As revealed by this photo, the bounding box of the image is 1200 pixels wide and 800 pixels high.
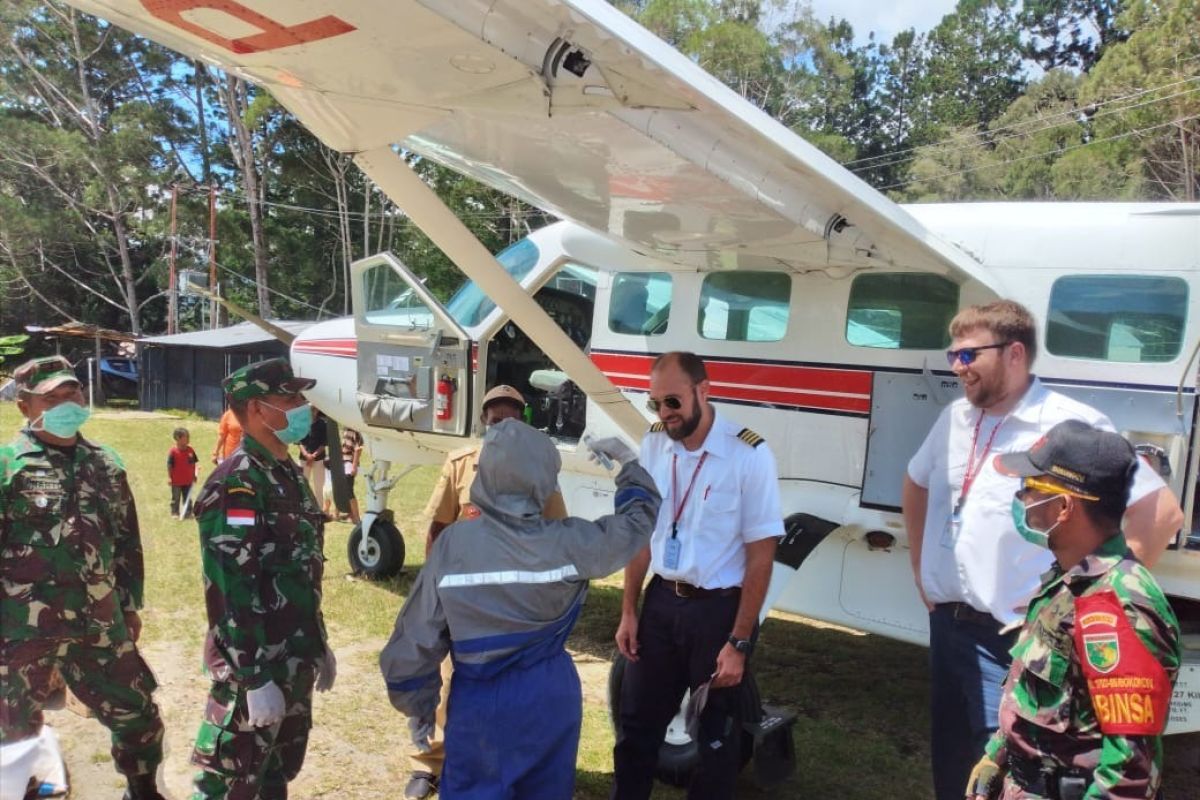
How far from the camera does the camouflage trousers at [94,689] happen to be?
330cm

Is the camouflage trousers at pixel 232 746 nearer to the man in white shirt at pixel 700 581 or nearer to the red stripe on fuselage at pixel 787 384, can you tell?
the man in white shirt at pixel 700 581

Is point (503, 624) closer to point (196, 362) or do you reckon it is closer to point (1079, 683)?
point (1079, 683)

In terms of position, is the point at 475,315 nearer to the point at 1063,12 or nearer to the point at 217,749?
the point at 217,749

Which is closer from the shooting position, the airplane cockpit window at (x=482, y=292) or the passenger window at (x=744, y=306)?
the passenger window at (x=744, y=306)

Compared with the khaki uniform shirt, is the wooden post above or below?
below

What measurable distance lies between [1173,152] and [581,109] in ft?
93.9

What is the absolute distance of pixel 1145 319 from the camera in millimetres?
4102

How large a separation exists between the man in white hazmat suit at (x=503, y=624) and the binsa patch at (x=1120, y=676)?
3.95ft

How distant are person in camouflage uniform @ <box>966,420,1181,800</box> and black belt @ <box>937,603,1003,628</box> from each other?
2.21 ft

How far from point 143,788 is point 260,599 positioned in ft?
4.50

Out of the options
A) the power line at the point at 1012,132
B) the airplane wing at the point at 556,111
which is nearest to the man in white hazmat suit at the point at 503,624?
the airplane wing at the point at 556,111

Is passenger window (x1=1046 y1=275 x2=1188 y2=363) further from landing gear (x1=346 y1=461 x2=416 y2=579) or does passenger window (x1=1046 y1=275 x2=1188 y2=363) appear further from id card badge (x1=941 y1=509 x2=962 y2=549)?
landing gear (x1=346 y1=461 x2=416 y2=579)

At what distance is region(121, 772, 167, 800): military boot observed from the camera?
3.54 meters

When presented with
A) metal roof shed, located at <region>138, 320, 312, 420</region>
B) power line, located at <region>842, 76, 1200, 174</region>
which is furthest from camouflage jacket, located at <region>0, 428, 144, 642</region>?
metal roof shed, located at <region>138, 320, 312, 420</region>
